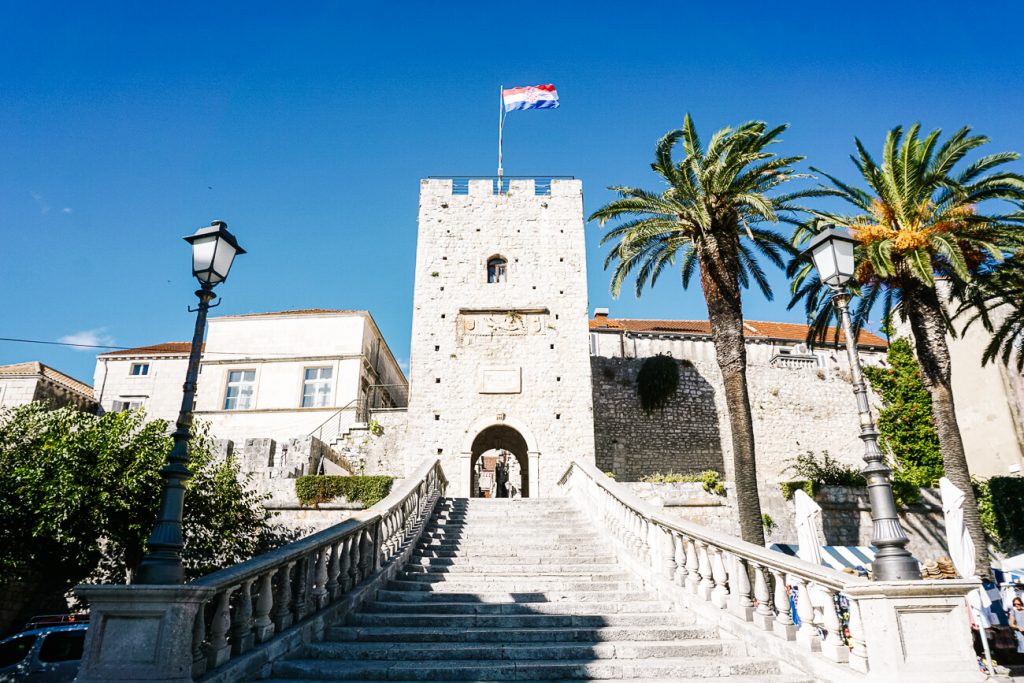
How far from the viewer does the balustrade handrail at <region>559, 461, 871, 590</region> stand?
199 inches

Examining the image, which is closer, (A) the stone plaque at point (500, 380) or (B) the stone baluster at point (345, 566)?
(B) the stone baluster at point (345, 566)

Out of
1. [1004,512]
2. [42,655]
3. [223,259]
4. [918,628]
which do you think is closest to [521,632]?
[918,628]

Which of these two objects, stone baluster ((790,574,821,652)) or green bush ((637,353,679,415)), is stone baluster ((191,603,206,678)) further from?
green bush ((637,353,679,415))

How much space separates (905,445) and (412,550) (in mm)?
22337

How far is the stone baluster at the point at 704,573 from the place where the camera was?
6.96 meters

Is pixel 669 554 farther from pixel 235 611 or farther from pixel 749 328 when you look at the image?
pixel 749 328

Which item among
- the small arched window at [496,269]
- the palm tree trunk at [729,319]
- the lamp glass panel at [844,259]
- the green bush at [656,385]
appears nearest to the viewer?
the lamp glass panel at [844,259]

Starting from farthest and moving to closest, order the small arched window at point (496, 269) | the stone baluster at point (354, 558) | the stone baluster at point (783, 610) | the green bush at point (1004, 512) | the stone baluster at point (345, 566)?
the small arched window at point (496, 269) → the green bush at point (1004, 512) → the stone baluster at point (354, 558) → the stone baluster at point (345, 566) → the stone baluster at point (783, 610)

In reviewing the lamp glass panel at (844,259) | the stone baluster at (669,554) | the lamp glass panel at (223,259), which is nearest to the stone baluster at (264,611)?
the lamp glass panel at (223,259)

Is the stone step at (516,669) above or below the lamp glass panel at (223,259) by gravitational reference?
below

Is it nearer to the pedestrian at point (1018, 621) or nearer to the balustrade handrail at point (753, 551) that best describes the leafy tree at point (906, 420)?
the pedestrian at point (1018, 621)

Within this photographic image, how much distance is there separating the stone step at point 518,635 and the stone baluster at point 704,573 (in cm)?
62

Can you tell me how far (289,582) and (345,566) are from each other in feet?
4.19

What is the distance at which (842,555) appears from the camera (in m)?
15.0
